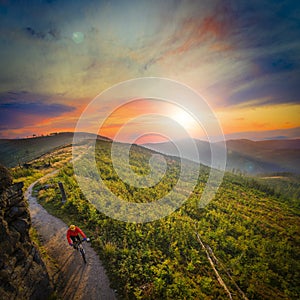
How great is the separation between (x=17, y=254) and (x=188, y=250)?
10.8 meters

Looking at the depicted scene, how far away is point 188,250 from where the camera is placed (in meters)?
12.3

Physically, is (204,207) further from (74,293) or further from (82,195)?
(74,293)

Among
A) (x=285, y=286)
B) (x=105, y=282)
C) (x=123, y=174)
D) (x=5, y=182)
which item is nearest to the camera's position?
(x=5, y=182)

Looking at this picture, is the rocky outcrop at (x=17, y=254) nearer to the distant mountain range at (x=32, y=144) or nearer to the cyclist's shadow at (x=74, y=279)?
the cyclist's shadow at (x=74, y=279)

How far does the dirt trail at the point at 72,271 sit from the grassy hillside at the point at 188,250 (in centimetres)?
50

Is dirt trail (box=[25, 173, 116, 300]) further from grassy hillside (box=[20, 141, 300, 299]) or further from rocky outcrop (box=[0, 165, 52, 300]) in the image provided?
rocky outcrop (box=[0, 165, 52, 300])

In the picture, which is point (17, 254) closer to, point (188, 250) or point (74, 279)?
point (74, 279)

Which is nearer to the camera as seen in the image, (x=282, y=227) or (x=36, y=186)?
(x=36, y=186)

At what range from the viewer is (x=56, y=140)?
95.1 m

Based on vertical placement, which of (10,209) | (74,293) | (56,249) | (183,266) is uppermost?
(10,209)

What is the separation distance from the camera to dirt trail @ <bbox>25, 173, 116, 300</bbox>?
282 inches

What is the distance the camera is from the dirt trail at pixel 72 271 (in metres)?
7.16

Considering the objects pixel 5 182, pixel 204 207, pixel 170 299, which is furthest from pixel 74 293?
pixel 204 207

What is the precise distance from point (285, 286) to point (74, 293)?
13.0 metres
